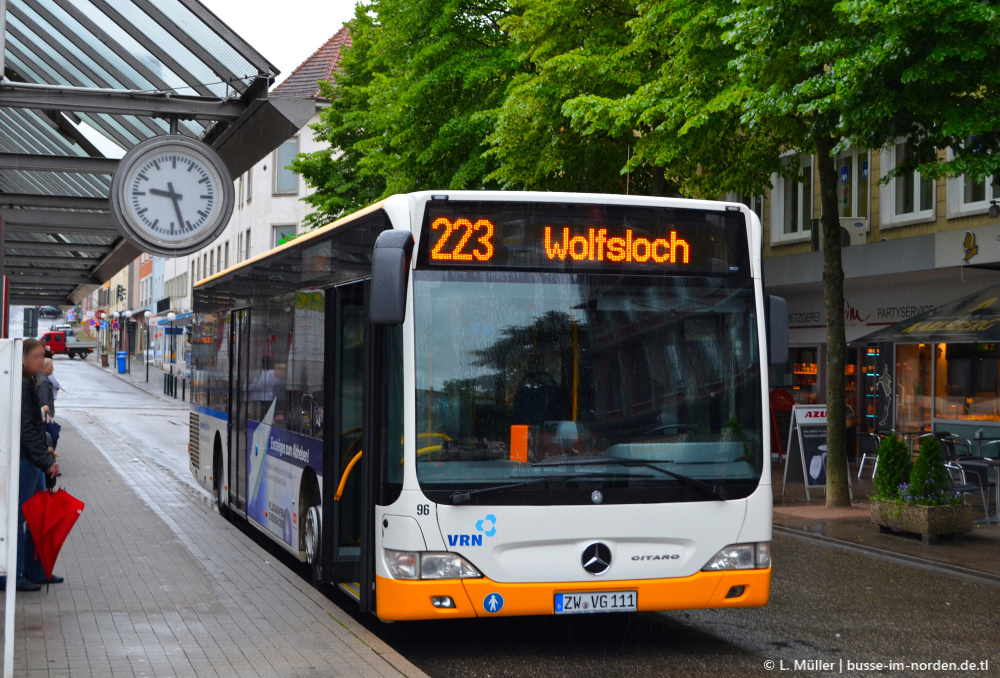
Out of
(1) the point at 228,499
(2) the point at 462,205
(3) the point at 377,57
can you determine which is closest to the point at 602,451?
(2) the point at 462,205

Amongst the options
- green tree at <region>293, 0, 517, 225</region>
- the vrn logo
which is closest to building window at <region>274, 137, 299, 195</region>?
green tree at <region>293, 0, 517, 225</region>

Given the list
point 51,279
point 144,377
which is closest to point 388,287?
point 51,279

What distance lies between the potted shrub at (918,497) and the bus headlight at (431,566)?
7.16 meters

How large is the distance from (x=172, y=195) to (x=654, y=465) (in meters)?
3.60

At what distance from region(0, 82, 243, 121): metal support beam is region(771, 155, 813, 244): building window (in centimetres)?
1771

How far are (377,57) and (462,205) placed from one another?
19666 millimetres

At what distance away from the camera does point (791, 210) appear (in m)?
25.8

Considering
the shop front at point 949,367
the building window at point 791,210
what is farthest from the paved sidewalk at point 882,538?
the building window at point 791,210

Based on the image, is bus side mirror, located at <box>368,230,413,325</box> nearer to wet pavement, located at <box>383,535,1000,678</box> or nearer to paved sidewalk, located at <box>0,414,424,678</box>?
paved sidewalk, located at <box>0,414,424,678</box>

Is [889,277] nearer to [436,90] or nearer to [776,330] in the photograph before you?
[436,90]

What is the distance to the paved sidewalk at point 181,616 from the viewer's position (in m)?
6.59

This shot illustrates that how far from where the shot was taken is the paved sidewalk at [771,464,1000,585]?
11434 millimetres

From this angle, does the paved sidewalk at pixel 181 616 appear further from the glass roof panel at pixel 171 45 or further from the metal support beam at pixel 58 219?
the glass roof panel at pixel 171 45

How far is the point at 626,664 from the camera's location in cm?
736
